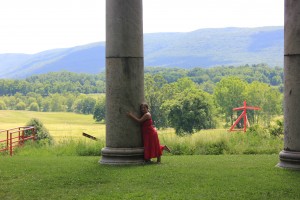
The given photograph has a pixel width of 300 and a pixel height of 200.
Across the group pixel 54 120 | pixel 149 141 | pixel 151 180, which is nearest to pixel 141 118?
pixel 149 141

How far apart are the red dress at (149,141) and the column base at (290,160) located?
3.23 metres

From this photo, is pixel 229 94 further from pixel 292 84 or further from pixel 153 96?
pixel 292 84

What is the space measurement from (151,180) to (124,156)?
8.73 feet

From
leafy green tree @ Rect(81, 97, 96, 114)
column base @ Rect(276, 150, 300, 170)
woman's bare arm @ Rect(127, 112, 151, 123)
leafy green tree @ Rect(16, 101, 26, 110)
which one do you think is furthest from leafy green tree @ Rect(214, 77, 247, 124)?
column base @ Rect(276, 150, 300, 170)

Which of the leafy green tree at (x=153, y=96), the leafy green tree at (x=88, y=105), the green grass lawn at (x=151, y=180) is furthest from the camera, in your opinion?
the leafy green tree at (x=88, y=105)

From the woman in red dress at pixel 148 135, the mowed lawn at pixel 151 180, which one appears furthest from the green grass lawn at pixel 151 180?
the woman in red dress at pixel 148 135

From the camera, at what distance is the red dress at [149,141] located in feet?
48.1

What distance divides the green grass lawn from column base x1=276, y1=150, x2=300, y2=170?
0.32m

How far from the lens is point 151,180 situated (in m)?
12.0

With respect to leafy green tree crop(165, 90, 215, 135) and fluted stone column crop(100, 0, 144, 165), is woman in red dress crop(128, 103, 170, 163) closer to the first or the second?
fluted stone column crop(100, 0, 144, 165)

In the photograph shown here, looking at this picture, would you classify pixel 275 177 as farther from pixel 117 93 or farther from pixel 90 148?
pixel 90 148

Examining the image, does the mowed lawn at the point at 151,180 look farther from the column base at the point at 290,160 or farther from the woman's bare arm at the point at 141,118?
A: the woman's bare arm at the point at 141,118

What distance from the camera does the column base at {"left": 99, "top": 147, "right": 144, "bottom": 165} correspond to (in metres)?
14.5

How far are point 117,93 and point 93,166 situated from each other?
1.99m
